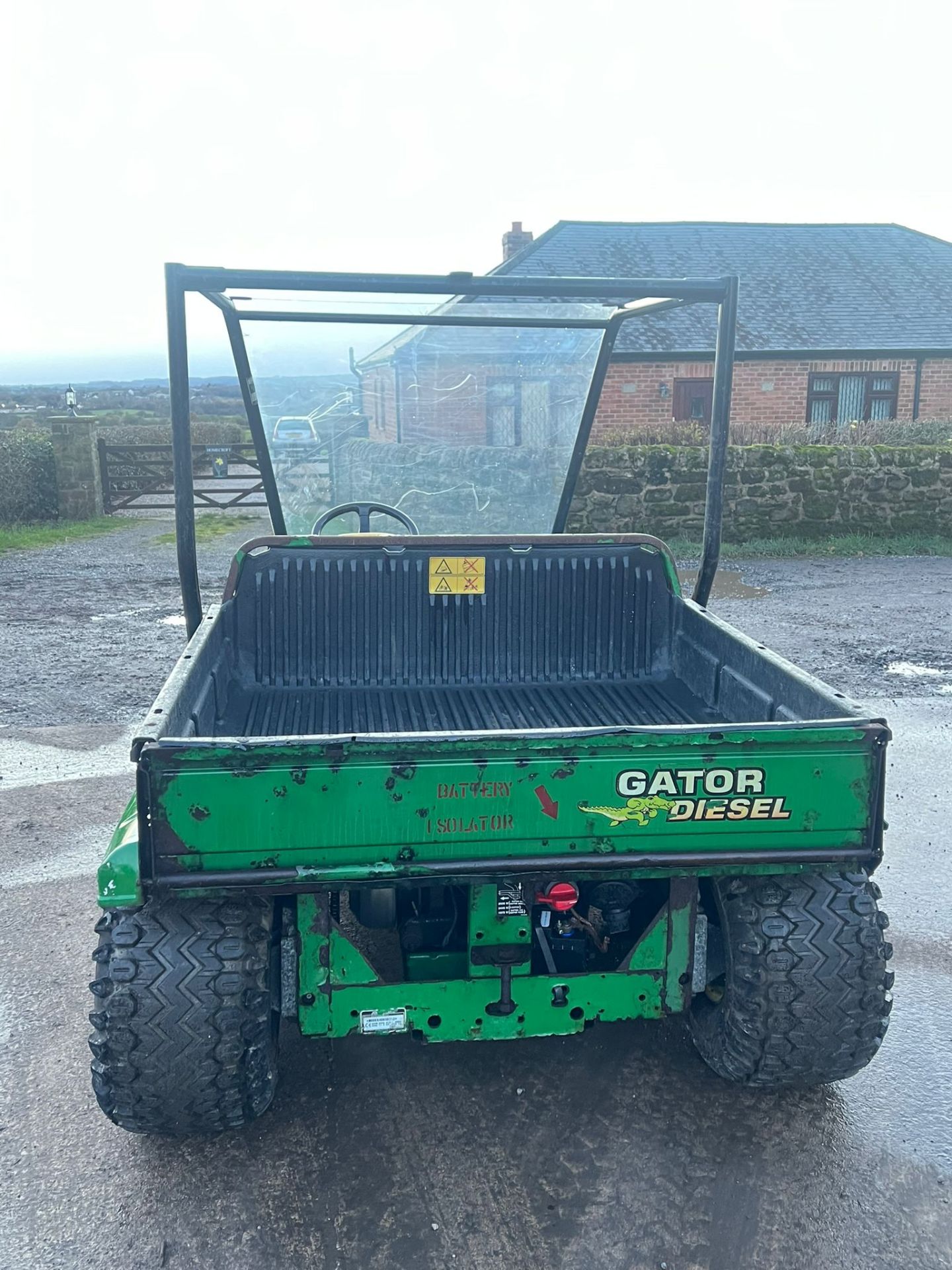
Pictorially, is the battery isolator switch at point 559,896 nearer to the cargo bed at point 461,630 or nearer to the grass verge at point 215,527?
the cargo bed at point 461,630

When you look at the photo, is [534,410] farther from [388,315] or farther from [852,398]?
[852,398]

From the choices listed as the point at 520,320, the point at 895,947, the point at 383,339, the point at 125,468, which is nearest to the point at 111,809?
the point at 383,339

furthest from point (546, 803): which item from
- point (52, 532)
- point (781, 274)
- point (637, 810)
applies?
point (781, 274)

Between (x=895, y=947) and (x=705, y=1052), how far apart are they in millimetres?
1263

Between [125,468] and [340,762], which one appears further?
[125,468]

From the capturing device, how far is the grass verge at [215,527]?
1475cm

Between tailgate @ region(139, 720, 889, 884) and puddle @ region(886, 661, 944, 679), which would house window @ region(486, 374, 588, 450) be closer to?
tailgate @ region(139, 720, 889, 884)

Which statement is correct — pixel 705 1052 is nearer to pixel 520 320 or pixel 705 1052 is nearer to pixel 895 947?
pixel 895 947

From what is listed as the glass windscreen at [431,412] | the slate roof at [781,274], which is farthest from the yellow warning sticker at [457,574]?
the slate roof at [781,274]

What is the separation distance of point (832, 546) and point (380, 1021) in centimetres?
1147

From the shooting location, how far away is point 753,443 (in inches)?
550

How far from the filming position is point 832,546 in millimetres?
13219

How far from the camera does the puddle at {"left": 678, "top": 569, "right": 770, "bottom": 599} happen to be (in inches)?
418

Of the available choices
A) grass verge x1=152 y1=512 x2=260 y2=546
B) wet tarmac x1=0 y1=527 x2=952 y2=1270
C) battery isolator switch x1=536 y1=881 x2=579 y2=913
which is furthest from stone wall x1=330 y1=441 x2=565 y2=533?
grass verge x1=152 y1=512 x2=260 y2=546
